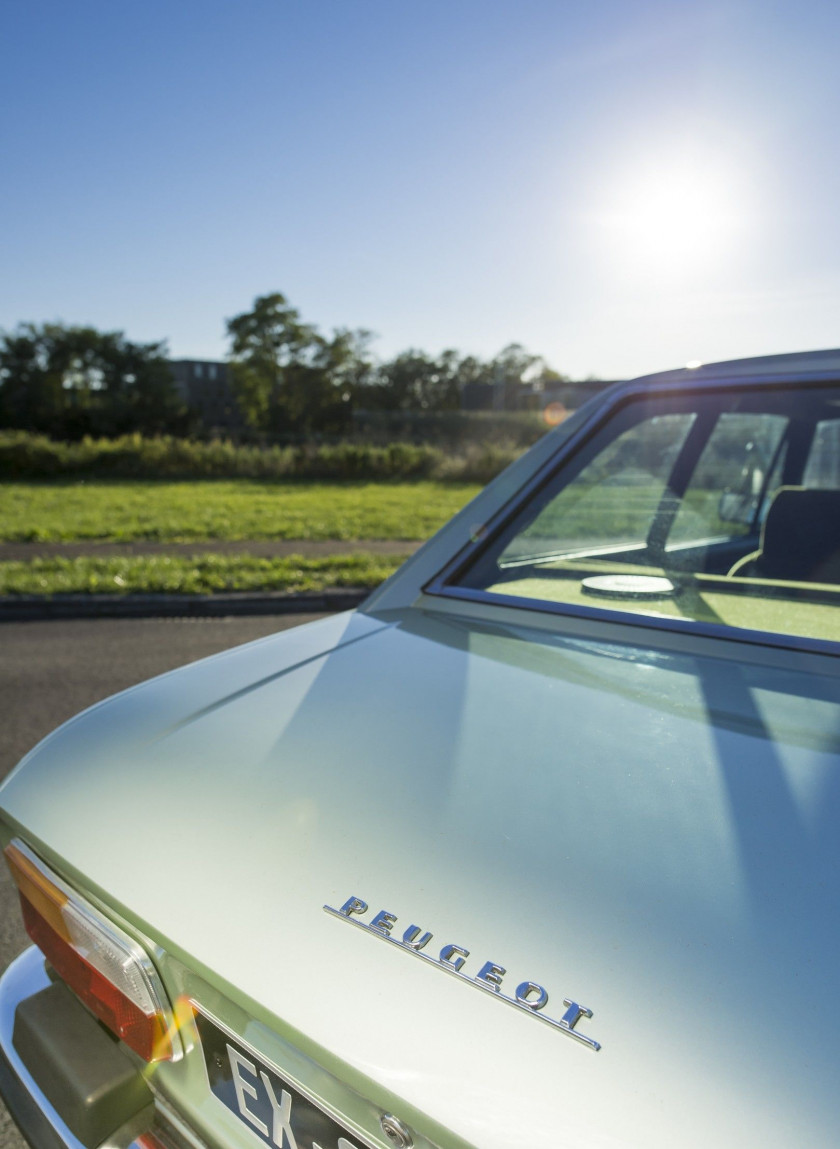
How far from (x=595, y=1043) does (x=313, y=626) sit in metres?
1.23

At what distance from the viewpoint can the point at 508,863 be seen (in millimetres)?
857

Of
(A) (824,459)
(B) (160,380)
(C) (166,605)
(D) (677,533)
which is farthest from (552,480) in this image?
(B) (160,380)

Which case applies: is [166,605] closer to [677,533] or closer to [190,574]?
[190,574]

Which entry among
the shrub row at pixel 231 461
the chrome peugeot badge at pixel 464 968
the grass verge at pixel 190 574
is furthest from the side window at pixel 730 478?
the shrub row at pixel 231 461

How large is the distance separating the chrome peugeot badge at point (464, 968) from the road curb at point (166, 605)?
654cm

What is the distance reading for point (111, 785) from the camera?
→ 1154 mm

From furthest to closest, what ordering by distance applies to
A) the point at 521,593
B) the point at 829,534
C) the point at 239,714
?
the point at 521,593, the point at 829,534, the point at 239,714

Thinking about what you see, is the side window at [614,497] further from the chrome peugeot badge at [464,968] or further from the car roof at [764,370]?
the chrome peugeot badge at [464,968]

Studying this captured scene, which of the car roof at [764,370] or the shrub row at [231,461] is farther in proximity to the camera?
the shrub row at [231,461]

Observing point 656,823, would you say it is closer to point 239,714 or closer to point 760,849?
point 760,849

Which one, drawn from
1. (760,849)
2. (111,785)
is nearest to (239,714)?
(111,785)

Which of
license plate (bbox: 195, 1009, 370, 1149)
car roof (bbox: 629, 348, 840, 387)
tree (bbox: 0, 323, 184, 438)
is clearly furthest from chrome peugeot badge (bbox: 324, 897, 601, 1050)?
tree (bbox: 0, 323, 184, 438)

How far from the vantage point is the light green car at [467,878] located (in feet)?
2.19

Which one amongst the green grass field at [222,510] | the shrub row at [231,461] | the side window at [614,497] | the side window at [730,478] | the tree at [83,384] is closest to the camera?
the side window at [614,497]
